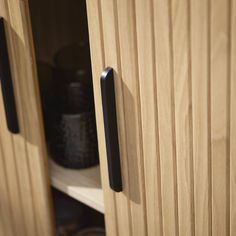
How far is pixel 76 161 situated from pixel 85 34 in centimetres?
31

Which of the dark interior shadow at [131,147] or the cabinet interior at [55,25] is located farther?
the cabinet interior at [55,25]

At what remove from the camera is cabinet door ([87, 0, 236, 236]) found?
2.39ft

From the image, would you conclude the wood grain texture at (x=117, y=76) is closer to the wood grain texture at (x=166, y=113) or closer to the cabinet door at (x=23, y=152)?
the wood grain texture at (x=166, y=113)

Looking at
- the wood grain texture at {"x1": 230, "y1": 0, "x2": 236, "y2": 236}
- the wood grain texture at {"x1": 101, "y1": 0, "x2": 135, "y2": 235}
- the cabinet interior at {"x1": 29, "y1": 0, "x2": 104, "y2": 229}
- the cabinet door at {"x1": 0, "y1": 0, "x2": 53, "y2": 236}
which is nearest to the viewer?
the wood grain texture at {"x1": 230, "y1": 0, "x2": 236, "y2": 236}

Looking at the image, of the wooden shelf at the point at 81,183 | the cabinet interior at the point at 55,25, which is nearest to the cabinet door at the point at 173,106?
the wooden shelf at the point at 81,183

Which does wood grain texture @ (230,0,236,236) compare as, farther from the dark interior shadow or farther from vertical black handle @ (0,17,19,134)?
vertical black handle @ (0,17,19,134)

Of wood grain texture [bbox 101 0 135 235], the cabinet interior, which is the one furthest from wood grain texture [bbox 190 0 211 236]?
the cabinet interior

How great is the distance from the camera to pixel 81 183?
3.57 feet

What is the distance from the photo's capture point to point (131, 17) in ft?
2.59

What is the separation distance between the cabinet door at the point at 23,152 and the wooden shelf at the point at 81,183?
0.03 metres

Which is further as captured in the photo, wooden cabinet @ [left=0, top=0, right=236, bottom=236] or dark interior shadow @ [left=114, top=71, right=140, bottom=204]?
dark interior shadow @ [left=114, top=71, right=140, bottom=204]

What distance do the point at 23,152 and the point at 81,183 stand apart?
4.5 inches

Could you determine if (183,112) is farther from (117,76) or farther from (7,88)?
(7,88)

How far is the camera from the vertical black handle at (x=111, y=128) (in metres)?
0.84
